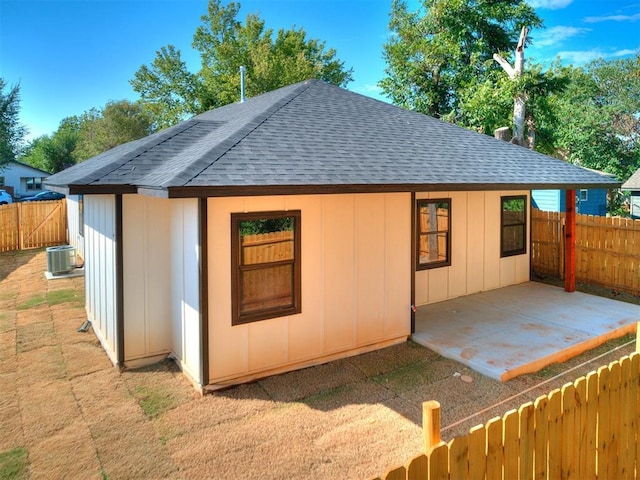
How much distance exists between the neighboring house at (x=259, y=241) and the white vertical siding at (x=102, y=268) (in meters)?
0.04

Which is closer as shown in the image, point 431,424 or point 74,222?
point 431,424

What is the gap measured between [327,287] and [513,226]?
6.04 meters

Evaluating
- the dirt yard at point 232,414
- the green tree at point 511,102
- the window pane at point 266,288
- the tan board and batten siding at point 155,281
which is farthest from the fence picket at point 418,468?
the green tree at point 511,102

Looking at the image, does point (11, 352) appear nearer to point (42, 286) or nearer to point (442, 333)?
point (42, 286)

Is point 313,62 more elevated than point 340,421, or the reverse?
point 313,62

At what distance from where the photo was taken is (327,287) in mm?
6008

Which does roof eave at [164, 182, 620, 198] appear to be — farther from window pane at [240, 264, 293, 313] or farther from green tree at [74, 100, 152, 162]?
green tree at [74, 100, 152, 162]

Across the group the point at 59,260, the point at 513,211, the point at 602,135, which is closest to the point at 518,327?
the point at 513,211

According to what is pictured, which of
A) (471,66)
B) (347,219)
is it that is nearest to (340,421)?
(347,219)

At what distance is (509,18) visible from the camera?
21516 mm

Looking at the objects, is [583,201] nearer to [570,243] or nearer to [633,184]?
[633,184]

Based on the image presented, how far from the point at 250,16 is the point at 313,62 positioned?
601 cm

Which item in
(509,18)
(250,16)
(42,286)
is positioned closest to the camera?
(42,286)

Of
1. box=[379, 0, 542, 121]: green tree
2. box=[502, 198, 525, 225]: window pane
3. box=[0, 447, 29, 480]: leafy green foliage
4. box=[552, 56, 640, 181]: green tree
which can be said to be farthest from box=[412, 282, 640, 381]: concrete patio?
box=[552, 56, 640, 181]: green tree
